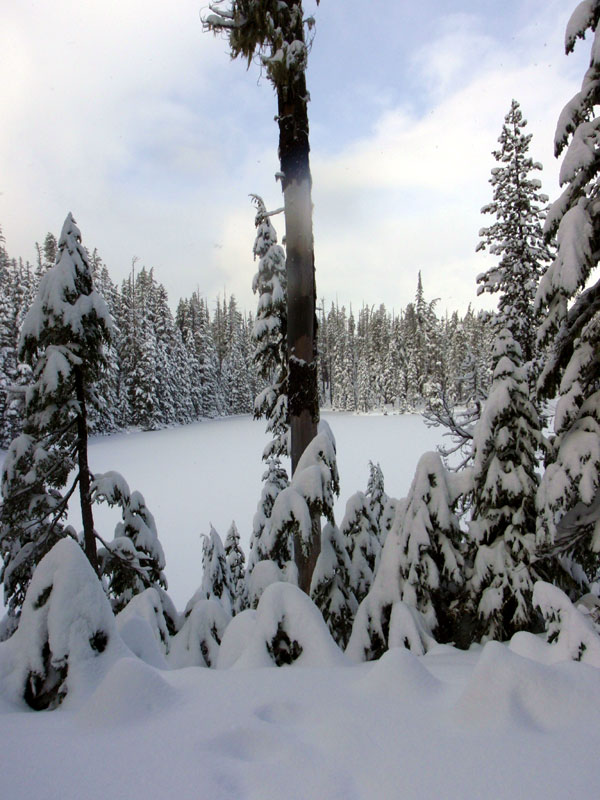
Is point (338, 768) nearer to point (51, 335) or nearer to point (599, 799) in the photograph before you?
point (599, 799)

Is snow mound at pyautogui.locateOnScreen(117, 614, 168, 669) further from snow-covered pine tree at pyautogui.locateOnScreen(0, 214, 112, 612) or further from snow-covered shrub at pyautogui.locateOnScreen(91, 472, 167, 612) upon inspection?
snow-covered pine tree at pyautogui.locateOnScreen(0, 214, 112, 612)

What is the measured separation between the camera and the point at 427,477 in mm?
5395

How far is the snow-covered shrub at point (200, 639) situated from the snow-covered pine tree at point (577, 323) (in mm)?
4316

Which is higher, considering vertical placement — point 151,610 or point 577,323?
point 577,323

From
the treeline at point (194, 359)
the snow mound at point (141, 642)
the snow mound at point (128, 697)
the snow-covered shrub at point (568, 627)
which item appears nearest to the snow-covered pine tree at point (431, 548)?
the snow-covered shrub at point (568, 627)

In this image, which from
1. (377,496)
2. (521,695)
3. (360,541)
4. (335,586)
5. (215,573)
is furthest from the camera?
(215,573)

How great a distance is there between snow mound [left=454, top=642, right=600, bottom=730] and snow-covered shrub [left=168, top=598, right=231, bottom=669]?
4116 mm

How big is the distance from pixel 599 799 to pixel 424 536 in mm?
3661

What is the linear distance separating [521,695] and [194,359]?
63.3 meters

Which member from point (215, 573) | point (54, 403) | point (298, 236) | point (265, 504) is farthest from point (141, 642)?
point (265, 504)

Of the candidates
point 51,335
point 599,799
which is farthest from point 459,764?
point 51,335

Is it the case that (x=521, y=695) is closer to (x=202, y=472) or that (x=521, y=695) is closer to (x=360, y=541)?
(x=360, y=541)

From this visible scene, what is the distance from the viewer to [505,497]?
5.60 metres

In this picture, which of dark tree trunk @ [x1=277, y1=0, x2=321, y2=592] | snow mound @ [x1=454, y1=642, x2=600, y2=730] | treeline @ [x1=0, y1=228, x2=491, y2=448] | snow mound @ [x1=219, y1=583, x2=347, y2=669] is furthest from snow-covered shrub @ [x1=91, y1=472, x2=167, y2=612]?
treeline @ [x1=0, y1=228, x2=491, y2=448]
